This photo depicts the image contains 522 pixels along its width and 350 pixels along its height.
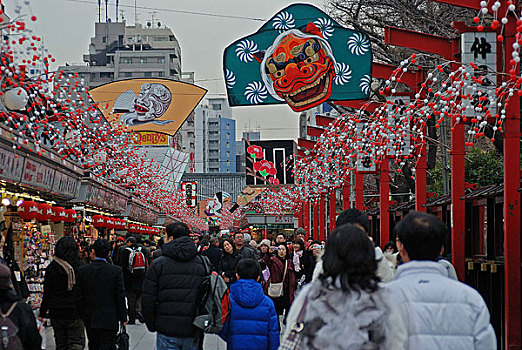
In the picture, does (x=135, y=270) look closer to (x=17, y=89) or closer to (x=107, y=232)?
(x=17, y=89)

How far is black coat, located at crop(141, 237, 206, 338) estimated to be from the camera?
725 cm

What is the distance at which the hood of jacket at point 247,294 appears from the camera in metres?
6.89

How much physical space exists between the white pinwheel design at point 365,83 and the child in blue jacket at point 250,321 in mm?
9726

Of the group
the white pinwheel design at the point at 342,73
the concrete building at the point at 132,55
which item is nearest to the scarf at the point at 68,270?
the white pinwheel design at the point at 342,73

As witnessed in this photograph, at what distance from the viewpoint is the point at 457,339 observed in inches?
162

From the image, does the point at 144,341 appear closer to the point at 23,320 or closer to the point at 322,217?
the point at 23,320

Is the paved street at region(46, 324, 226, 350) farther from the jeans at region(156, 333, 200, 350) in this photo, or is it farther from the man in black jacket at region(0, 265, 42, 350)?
the man in black jacket at region(0, 265, 42, 350)

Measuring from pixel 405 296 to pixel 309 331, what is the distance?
1.87 ft

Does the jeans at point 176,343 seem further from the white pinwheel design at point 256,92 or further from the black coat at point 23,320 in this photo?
the white pinwheel design at point 256,92

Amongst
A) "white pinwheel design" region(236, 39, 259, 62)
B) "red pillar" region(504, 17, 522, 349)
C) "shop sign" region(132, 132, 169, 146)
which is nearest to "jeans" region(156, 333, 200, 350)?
"red pillar" region(504, 17, 522, 349)

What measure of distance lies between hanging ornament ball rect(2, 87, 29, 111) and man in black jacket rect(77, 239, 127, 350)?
4479 millimetres

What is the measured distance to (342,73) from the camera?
1612 cm

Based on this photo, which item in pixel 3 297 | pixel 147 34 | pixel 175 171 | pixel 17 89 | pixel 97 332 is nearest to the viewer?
pixel 3 297

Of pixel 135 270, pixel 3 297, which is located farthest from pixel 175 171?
pixel 3 297
